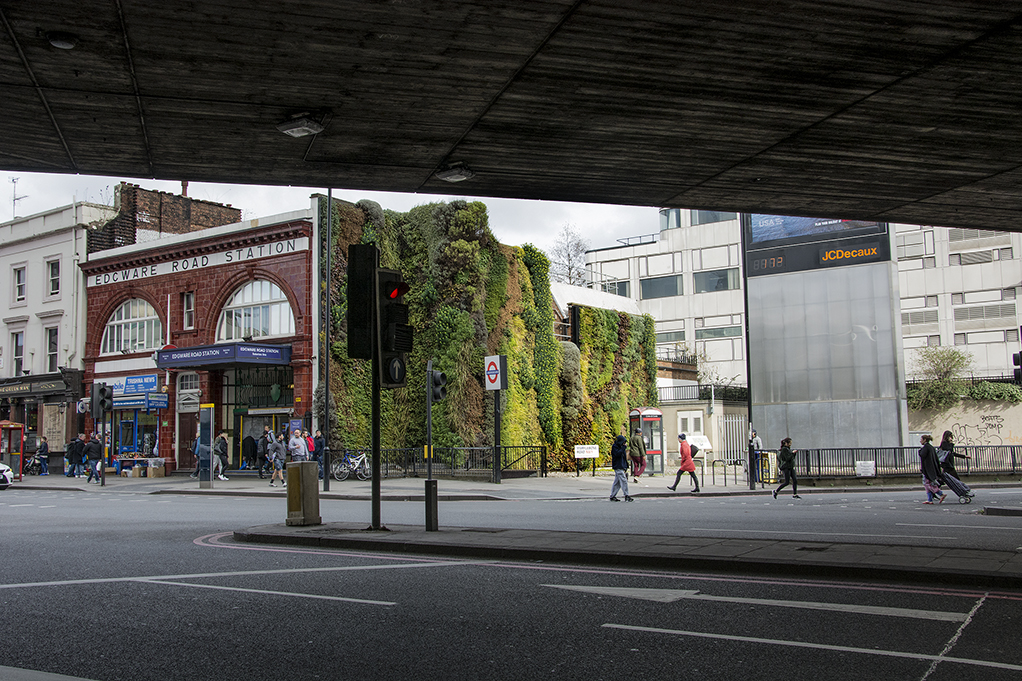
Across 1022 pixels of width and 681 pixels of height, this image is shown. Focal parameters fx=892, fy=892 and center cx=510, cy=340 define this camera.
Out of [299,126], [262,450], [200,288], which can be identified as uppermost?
[200,288]

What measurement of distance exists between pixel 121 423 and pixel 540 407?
19.0m

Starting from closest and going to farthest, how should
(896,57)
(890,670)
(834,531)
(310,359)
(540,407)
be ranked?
(890,670) → (896,57) → (834,531) → (310,359) → (540,407)

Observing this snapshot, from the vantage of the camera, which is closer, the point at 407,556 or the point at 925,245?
the point at 407,556

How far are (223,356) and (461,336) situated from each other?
883cm

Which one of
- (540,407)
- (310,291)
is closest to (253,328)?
(310,291)

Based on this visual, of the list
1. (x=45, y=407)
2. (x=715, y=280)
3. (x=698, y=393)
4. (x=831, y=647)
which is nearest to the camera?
(x=831, y=647)

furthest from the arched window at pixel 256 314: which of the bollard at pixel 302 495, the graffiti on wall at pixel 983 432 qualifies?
the graffiti on wall at pixel 983 432

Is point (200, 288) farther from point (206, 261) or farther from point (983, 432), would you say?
point (983, 432)

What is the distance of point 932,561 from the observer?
9.08m

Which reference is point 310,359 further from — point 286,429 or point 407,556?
point 407,556

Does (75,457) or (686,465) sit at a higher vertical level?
(75,457)

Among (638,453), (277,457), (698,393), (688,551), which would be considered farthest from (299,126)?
(698,393)

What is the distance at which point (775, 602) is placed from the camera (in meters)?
7.53

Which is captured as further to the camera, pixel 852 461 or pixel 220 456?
pixel 220 456
